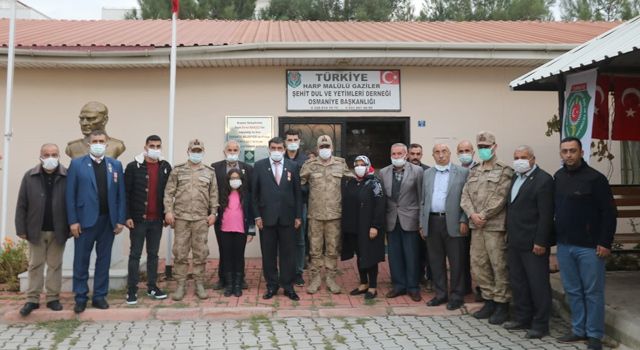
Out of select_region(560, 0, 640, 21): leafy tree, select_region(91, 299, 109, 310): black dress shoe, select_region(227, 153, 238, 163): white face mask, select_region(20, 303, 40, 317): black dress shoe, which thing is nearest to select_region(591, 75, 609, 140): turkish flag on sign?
select_region(227, 153, 238, 163): white face mask

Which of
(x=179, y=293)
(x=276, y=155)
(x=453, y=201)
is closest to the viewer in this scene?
(x=453, y=201)

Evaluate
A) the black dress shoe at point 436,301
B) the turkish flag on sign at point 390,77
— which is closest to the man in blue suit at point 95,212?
the black dress shoe at point 436,301

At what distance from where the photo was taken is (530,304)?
529 centimetres

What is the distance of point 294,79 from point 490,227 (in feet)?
14.7

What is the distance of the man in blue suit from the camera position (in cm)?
562

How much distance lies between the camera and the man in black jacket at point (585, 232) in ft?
15.4

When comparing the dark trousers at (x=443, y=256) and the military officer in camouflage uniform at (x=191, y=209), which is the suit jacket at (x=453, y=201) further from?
the military officer in camouflage uniform at (x=191, y=209)

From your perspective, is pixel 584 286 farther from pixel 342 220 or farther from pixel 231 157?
pixel 231 157

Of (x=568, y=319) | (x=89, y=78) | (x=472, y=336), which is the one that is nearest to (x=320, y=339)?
(x=472, y=336)

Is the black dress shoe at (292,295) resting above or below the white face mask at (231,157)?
below

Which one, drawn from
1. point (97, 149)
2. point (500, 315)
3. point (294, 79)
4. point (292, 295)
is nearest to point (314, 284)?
point (292, 295)

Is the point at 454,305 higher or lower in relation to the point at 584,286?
lower

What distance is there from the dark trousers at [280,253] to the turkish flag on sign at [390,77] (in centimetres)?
362

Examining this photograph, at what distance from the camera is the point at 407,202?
20.6 ft
